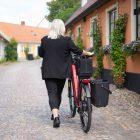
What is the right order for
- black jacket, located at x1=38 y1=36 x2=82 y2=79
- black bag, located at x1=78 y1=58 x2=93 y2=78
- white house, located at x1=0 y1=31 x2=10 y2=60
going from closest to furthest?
1. black bag, located at x1=78 y1=58 x2=93 y2=78
2. black jacket, located at x1=38 y1=36 x2=82 y2=79
3. white house, located at x1=0 y1=31 x2=10 y2=60

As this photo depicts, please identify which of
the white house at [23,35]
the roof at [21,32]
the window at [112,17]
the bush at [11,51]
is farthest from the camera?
the roof at [21,32]

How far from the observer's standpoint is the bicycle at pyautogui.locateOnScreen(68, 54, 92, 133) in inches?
284

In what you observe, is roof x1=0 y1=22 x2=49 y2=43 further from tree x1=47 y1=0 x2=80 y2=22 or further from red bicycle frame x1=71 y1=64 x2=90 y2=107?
red bicycle frame x1=71 y1=64 x2=90 y2=107

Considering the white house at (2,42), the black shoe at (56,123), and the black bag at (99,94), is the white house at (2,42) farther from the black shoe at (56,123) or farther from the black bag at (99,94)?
the black bag at (99,94)

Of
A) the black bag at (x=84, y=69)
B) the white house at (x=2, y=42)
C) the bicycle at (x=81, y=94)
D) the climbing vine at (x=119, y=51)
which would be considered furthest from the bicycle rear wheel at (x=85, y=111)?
the white house at (x=2, y=42)

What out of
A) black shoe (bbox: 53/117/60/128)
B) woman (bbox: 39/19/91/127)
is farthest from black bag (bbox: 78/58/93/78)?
black shoe (bbox: 53/117/60/128)

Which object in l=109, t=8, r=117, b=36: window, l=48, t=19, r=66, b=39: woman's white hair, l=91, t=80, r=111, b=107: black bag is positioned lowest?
l=91, t=80, r=111, b=107: black bag

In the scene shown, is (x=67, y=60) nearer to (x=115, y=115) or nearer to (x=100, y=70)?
(x=115, y=115)

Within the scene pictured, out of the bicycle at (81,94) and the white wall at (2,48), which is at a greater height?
the bicycle at (81,94)

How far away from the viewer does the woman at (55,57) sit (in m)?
7.69

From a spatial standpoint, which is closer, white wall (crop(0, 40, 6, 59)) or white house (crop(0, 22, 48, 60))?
white wall (crop(0, 40, 6, 59))

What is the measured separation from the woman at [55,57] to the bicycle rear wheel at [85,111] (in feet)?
1.42

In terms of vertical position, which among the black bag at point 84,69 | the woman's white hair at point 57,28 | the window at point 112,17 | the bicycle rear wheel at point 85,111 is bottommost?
the bicycle rear wheel at point 85,111

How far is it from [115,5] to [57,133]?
30.3ft
